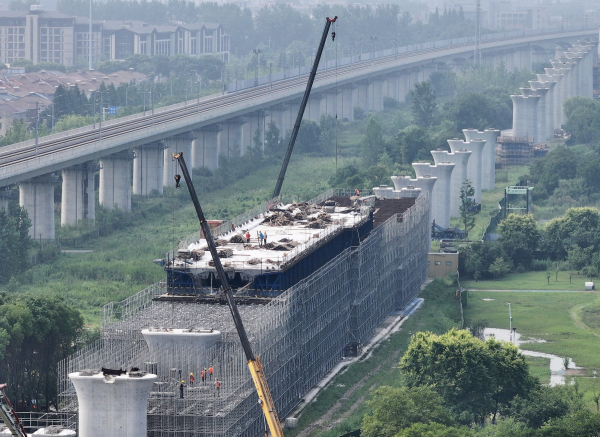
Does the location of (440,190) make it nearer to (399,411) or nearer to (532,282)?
(532,282)

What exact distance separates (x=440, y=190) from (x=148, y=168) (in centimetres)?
3317

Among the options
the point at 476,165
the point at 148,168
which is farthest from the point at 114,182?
the point at 476,165

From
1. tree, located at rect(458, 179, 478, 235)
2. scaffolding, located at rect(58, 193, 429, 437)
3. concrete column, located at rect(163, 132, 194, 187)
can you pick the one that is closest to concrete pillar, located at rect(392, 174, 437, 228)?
tree, located at rect(458, 179, 478, 235)

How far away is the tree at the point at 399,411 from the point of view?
252 feet

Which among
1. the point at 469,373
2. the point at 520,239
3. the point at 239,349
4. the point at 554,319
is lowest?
the point at 554,319

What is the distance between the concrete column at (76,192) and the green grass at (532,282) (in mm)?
38117

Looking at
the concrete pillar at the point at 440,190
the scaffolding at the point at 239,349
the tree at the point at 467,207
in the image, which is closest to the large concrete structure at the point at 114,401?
the scaffolding at the point at 239,349

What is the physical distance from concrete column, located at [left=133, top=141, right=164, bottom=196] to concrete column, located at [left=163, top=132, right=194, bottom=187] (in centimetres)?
648

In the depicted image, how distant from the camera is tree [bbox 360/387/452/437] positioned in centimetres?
7681

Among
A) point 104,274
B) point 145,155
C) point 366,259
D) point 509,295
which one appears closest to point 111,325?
point 366,259

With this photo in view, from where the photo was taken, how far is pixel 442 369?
87.1m

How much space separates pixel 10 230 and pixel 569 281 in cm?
4721

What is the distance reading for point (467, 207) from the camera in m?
159

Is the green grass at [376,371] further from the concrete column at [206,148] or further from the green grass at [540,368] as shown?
the concrete column at [206,148]
